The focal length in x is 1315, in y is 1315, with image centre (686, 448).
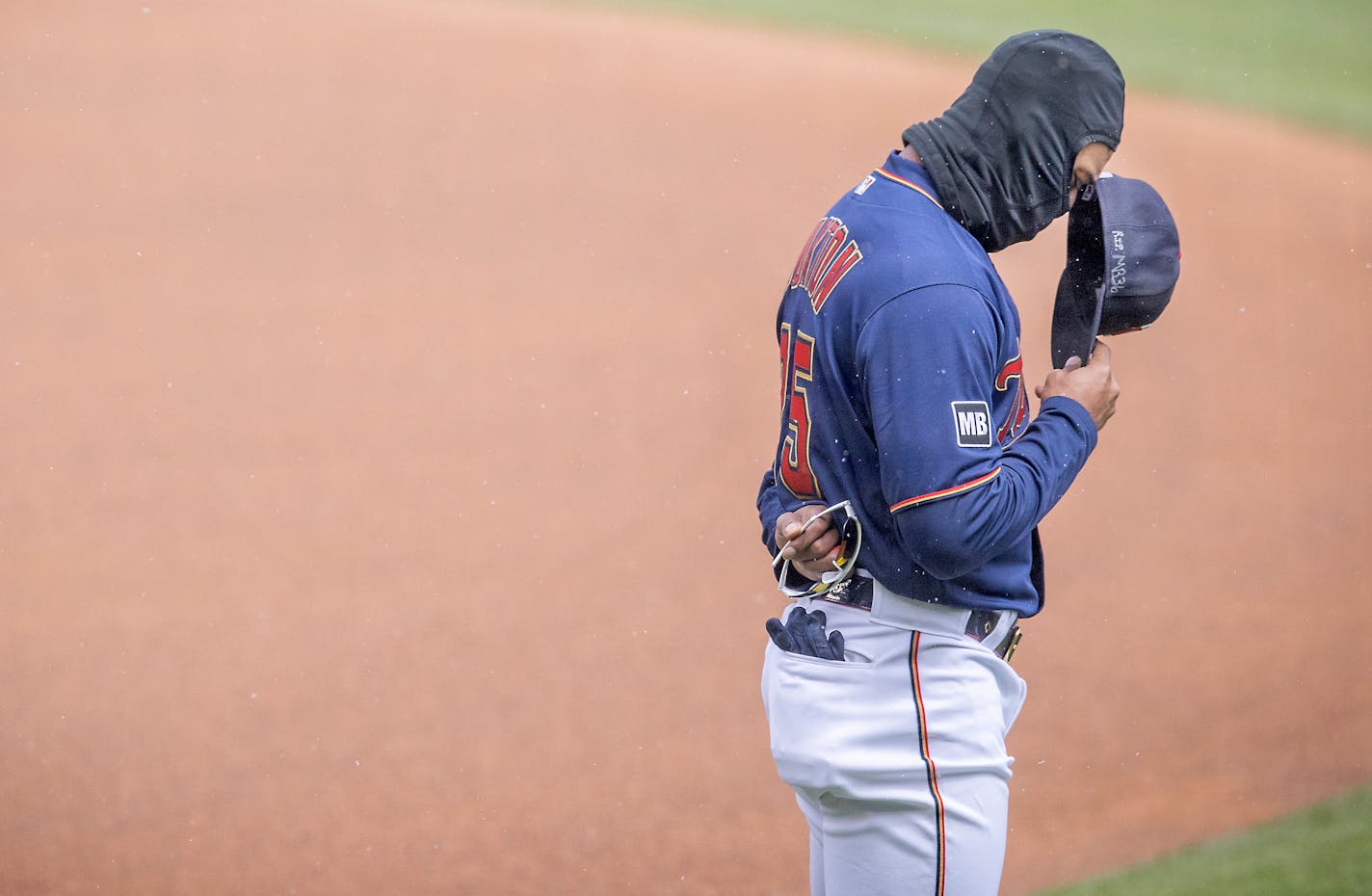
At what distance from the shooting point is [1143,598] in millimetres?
5586

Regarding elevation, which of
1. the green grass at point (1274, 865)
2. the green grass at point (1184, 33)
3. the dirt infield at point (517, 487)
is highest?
the green grass at point (1184, 33)

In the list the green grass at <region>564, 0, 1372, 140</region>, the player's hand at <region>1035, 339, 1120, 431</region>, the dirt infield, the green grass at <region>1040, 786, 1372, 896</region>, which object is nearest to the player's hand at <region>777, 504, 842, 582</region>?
the player's hand at <region>1035, 339, 1120, 431</region>

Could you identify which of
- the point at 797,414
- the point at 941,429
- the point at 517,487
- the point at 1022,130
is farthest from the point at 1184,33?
the point at 941,429

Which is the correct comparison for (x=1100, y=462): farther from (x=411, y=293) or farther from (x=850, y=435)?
(x=850, y=435)

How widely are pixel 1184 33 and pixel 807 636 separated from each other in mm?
15306

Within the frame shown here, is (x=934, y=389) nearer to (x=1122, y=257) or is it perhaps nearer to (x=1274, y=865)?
(x=1122, y=257)

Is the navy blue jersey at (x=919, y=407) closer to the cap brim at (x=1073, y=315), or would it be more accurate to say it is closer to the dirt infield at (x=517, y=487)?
the cap brim at (x=1073, y=315)

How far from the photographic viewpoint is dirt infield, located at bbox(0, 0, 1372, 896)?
4125 mm

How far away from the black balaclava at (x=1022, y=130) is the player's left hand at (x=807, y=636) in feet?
2.14

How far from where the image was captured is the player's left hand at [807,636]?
2043mm

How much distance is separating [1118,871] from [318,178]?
8802 mm

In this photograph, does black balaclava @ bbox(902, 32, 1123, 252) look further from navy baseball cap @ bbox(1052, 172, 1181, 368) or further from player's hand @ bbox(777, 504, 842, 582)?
player's hand @ bbox(777, 504, 842, 582)

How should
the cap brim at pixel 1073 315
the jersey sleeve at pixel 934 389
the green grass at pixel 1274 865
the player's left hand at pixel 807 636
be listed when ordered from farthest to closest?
the green grass at pixel 1274 865 < the cap brim at pixel 1073 315 < the player's left hand at pixel 807 636 < the jersey sleeve at pixel 934 389

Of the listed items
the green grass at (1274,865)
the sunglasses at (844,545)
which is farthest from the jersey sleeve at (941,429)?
the green grass at (1274,865)
